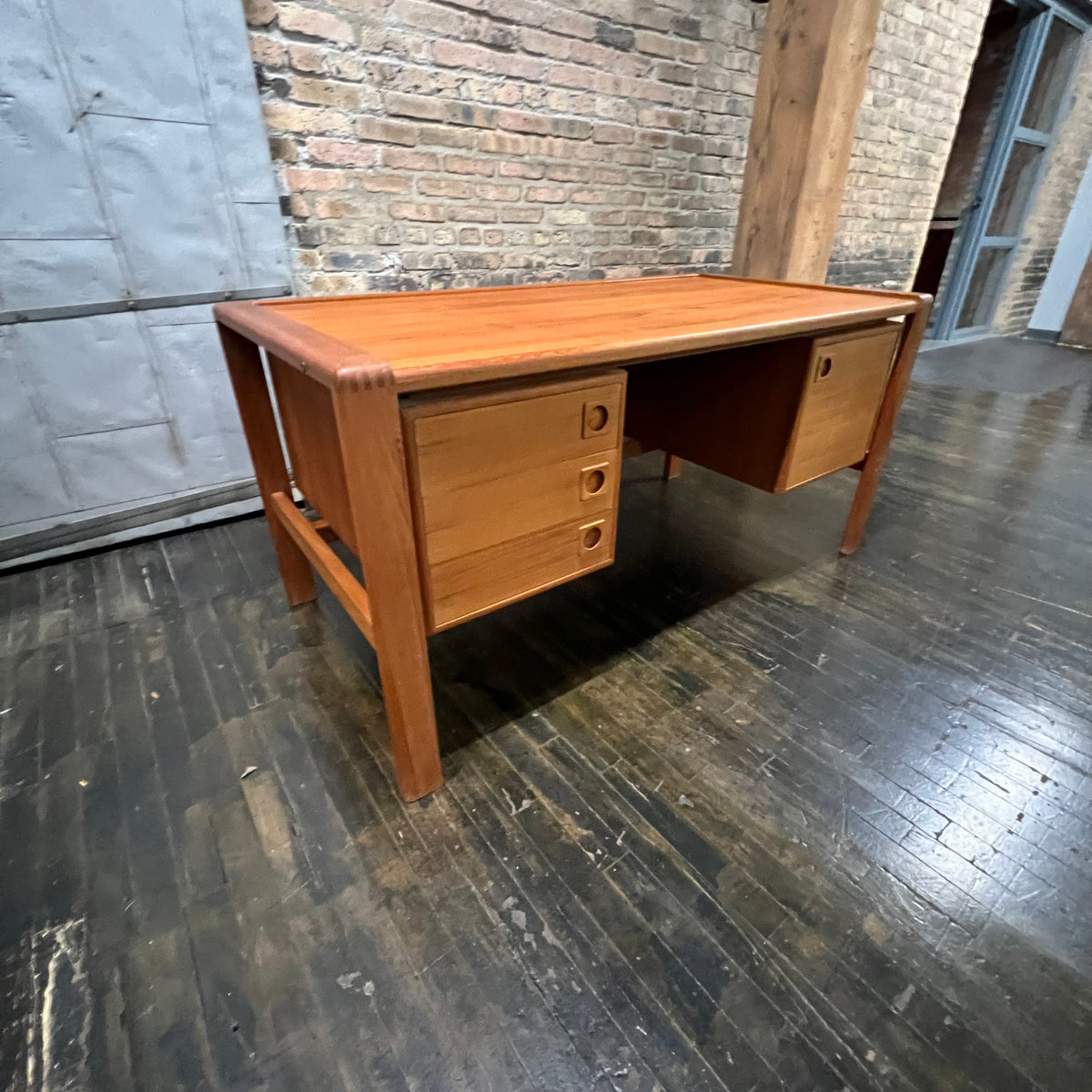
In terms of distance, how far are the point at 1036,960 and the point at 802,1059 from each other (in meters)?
0.37

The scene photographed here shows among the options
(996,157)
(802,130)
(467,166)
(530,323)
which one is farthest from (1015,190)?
(530,323)

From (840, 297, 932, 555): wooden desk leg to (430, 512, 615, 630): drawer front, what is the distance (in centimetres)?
94

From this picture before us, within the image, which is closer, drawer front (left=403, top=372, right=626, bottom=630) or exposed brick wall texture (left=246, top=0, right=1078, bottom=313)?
drawer front (left=403, top=372, right=626, bottom=630)

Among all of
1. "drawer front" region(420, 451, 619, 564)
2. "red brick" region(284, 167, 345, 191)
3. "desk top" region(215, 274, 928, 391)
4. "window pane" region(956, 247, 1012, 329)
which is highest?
"red brick" region(284, 167, 345, 191)

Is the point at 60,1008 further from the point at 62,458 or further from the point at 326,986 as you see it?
the point at 62,458

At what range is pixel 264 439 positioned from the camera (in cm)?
126

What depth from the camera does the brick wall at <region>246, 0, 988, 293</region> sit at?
1.63 metres

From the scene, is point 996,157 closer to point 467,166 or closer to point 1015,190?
point 1015,190

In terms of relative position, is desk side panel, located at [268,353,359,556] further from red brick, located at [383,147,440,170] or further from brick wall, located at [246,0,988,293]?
red brick, located at [383,147,440,170]

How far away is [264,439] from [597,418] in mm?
753

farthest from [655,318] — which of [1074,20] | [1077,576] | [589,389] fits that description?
[1074,20]

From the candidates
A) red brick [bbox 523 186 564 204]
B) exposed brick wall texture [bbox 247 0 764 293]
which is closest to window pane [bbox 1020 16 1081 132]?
exposed brick wall texture [bbox 247 0 764 293]

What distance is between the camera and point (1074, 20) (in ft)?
12.9

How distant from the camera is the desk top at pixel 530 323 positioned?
752 mm
